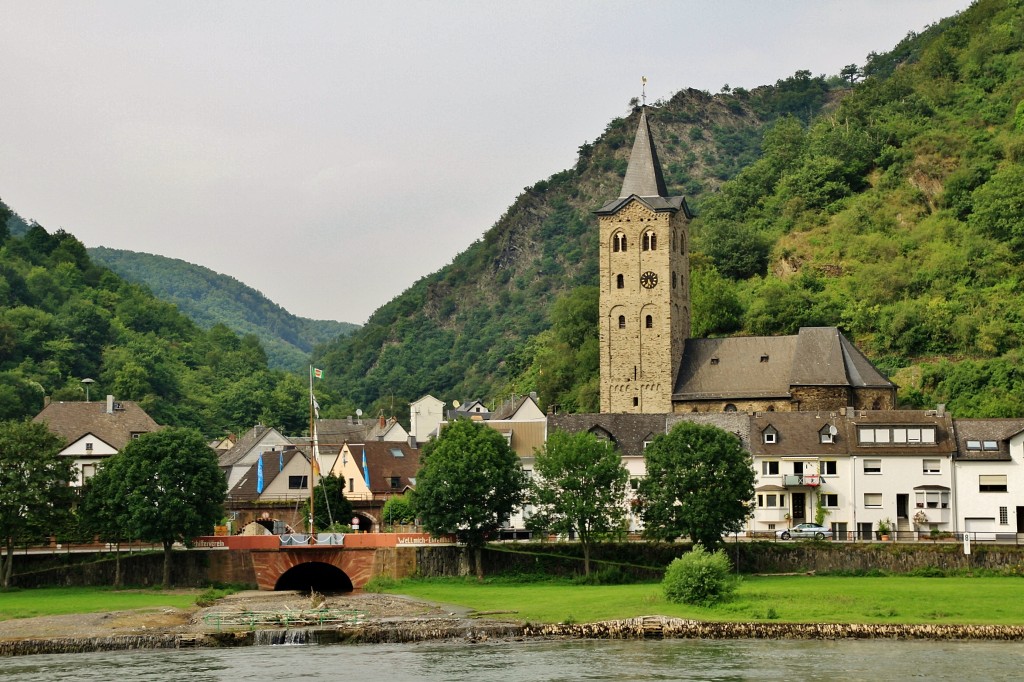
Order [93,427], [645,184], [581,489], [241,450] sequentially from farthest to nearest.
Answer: [241,450]
[645,184]
[93,427]
[581,489]

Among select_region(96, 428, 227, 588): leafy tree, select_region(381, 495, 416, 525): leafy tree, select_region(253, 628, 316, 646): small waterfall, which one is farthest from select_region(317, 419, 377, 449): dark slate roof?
select_region(253, 628, 316, 646): small waterfall

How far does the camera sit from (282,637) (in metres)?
59.9

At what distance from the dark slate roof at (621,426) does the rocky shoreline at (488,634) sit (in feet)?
98.0

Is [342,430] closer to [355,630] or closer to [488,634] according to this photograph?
[355,630]

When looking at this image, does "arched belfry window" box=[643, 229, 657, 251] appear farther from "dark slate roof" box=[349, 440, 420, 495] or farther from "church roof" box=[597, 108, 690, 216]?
"dark slate roof" box=[349, 440, 420, 495]

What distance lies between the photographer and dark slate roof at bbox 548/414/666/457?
89.3m

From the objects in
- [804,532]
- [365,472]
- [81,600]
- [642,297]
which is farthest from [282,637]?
[642,297]

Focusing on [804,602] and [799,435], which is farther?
[799,435]

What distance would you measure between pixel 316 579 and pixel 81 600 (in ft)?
55.9

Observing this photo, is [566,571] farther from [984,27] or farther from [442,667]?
[984,27]

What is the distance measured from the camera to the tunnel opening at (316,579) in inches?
3118

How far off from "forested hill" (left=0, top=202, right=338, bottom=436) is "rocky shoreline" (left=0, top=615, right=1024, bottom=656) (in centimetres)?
8547

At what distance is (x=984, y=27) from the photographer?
171 meters

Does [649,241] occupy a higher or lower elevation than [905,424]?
higher
